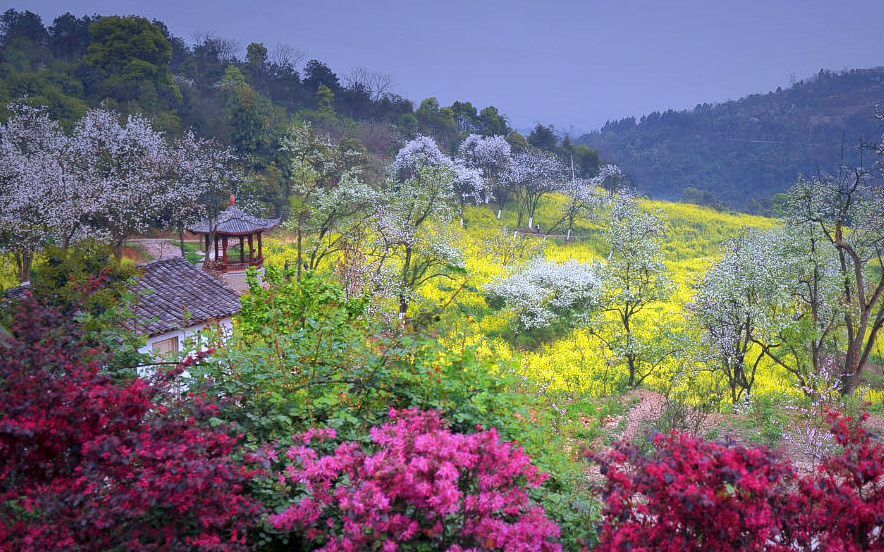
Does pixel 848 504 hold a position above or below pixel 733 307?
above

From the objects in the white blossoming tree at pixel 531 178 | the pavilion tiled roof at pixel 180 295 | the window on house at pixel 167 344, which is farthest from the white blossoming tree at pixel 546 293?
the white blossoming tree at pixel 531 178

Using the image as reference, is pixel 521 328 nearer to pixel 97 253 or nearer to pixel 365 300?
pixel 365 300

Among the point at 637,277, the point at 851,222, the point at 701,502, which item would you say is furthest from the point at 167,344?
the point at 851,222

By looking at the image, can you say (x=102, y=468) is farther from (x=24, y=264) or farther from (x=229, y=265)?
(x=229, y=265)

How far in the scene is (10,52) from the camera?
1452 inches

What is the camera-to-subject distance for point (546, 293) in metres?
21.8

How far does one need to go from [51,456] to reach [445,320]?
2.91 metres

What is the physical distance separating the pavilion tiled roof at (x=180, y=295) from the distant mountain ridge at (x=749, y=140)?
61775mm

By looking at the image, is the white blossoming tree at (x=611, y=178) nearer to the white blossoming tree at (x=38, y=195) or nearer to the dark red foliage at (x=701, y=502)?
the white blossoming tree at (x=38, y=195)

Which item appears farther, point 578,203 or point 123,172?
point 578,203

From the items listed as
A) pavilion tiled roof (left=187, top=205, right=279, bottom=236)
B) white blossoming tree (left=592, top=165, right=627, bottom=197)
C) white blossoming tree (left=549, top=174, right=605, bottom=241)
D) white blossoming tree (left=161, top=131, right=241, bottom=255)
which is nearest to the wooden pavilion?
pavilion tiled roof (left=187, top=205, right=279, bottom=236)

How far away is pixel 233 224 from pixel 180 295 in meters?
11.9

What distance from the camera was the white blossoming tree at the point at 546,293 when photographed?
68.5 ft

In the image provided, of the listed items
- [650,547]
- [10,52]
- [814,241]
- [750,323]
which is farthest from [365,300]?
[10,52]
